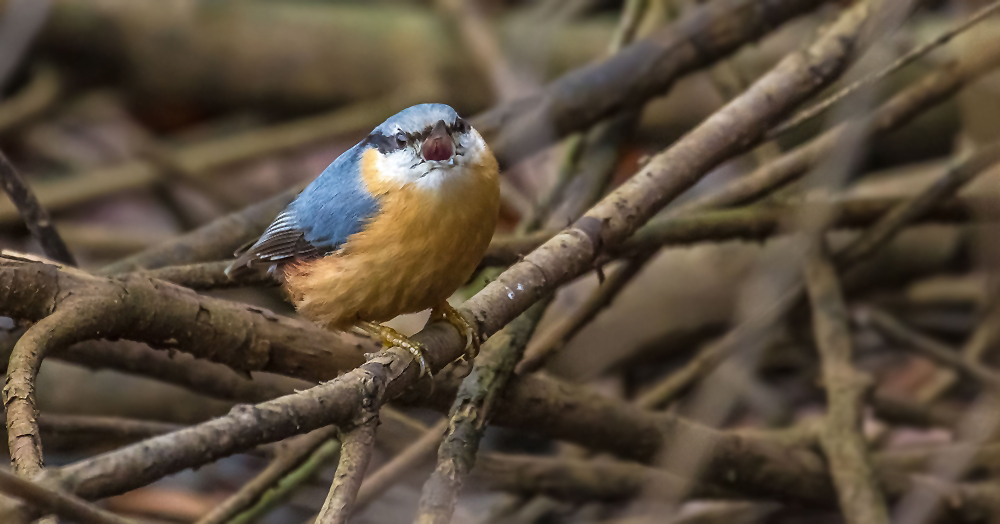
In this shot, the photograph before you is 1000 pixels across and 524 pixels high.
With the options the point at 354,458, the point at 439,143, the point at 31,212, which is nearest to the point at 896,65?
the point at 439,143

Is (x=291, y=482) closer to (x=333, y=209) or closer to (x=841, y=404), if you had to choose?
(x=333, y=209)

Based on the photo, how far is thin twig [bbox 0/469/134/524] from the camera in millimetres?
984

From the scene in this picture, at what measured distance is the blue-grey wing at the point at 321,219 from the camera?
2043 millimetres

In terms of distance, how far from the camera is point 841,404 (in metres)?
2.84

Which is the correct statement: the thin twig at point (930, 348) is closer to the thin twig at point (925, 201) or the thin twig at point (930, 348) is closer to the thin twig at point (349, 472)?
the thin twig at point (925, 201)

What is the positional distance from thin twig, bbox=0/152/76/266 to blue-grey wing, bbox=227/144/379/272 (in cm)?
45

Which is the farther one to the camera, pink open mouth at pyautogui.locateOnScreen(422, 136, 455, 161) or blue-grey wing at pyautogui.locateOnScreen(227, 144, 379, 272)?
blue-grey wing at pyautogui.locateOnScreen(227, 144, 379, 272)

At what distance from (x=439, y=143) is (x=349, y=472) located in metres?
0.76

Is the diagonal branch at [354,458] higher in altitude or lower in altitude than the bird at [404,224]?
lower

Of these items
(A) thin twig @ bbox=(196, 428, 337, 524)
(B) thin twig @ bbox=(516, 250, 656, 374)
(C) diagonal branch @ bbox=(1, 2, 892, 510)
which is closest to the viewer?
(C) diagonal branch @ bbox=(1, 2, 892, 510)

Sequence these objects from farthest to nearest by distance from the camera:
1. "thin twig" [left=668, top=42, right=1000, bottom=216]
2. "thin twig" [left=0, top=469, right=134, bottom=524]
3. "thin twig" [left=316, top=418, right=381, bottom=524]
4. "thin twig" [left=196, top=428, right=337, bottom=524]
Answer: "thin twig" [left=668, top=42, right=1000, bottom=216] → "thin twig" [left=196, top=428, right=337, bottom=524] → "thin twig" [left=316, top=418, right=381, bottom=524] → "thin twig" [left=0, top=469, right=134, bottom=524]

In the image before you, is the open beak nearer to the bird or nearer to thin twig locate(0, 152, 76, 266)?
the bird

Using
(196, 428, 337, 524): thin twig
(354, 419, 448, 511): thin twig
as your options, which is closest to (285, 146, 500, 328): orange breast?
(196, 428, 337, 524): thin twig

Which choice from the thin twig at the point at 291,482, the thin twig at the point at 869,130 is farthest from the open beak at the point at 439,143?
the thin twig at the point at 869,130
